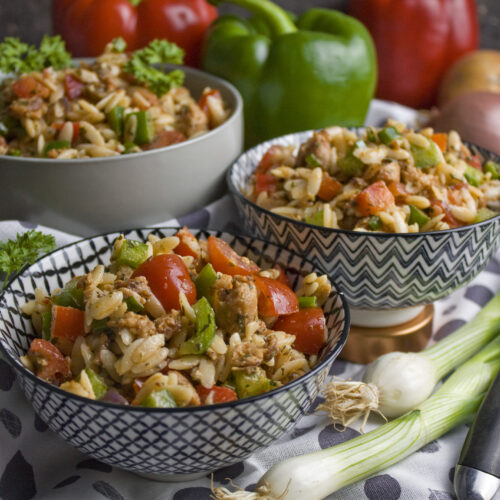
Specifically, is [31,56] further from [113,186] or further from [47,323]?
[47,323]

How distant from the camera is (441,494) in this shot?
54.5 inches

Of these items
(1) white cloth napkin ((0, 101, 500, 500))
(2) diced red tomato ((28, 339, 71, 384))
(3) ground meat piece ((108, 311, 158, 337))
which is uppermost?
(3) ground meat piece ((108, 311, 158, 337))

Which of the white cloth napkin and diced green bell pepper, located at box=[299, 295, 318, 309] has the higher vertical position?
diced green bell pepper, located at box=[299, 295, 318, 309]

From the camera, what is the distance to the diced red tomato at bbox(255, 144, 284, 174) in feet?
6.64

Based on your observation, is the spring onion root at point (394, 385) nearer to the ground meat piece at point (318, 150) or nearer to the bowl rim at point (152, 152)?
the ground meat piece at point (318, 150)

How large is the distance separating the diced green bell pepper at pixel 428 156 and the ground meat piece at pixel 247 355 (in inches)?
34.0

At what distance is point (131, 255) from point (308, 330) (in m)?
0.43

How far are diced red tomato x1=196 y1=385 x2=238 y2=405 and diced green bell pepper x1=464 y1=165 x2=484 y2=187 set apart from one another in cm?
106

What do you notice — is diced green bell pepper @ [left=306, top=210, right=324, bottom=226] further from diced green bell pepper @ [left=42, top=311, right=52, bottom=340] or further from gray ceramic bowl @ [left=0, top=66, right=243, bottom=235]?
diced green bell pepper @ [left=42, top=311, right=52, bottom=340]

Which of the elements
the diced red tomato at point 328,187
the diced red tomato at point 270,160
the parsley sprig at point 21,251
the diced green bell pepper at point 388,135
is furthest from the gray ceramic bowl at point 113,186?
the diced green bell pepper at point 388,135

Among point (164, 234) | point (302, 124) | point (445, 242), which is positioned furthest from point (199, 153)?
point (445, 242)

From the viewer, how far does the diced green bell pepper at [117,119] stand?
6.43 feet

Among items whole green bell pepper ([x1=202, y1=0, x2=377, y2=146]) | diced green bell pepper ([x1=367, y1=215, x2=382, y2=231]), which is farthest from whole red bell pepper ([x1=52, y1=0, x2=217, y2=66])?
diced green bell pepper ([x1=367, y1=215, x2=382, y2=231])

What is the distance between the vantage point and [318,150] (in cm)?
189
